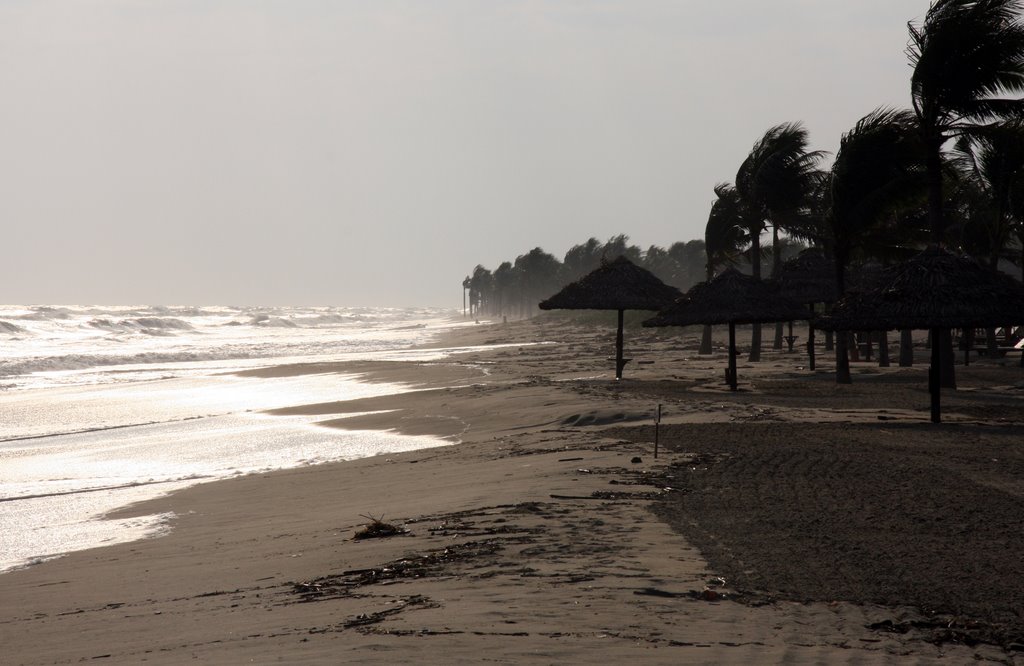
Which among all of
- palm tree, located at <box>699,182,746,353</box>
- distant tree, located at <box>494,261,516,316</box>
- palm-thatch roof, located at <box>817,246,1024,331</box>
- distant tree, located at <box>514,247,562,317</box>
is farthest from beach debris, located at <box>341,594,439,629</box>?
distant tree, located at <box>494,261,516,316</box>

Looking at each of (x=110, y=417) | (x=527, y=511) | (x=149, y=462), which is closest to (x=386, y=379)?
(x=110, y=417)

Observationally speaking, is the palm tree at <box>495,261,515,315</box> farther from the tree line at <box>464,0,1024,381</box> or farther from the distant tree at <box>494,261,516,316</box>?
the tree line at <box>464,0,1024,381</box>

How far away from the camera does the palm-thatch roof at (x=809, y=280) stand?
27.8 metres

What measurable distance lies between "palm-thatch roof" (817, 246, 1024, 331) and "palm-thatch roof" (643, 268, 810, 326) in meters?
4.88

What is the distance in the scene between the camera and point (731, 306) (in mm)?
21141

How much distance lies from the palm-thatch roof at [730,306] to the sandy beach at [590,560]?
21.6 ft

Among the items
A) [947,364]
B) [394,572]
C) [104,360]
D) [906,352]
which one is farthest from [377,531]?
[104,360]

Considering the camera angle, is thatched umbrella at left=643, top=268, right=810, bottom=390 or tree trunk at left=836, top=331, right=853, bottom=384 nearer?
thatched umbrella at left=643, top=268, right=810, bottom=390

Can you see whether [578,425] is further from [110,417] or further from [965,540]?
[110,417]

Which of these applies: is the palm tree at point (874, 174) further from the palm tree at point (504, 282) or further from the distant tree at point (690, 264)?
the palm tree at point (504, 282)

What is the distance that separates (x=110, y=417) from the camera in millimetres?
22156

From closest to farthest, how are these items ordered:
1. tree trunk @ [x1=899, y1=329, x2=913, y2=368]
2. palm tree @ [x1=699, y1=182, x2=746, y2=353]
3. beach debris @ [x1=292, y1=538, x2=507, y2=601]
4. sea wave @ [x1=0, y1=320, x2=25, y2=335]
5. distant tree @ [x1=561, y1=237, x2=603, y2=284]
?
beach debris @ [x1=292, y1=538, x2=507, y2=601], tree trunk @ [x1=899, y1=329, x2=913, y2=368], palm tree @ [x1=699, y1=182, x2=746, y2=353], sea wave @ [x1=0, y1=320, x2=25, y2=335], distant tree @ [x1=561, y1=237, x2=603, y2=284]

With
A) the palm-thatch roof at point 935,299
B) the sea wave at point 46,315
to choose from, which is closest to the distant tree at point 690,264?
the sea wave at point 46,315

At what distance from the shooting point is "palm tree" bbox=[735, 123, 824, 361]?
28.5 metres
